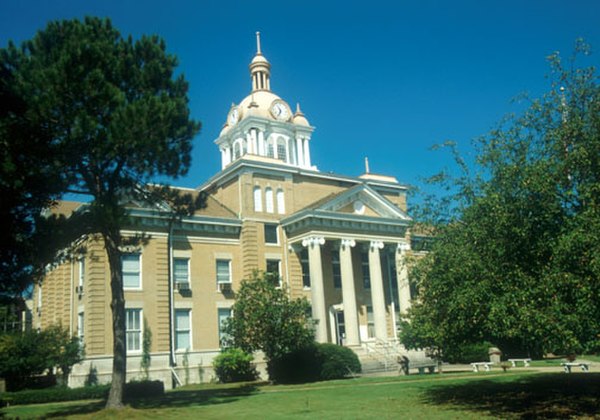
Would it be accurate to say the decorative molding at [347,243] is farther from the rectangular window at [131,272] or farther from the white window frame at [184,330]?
the rectangular window at [131,272]

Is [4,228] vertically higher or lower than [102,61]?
lower

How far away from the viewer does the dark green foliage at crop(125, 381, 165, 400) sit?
88.4ft

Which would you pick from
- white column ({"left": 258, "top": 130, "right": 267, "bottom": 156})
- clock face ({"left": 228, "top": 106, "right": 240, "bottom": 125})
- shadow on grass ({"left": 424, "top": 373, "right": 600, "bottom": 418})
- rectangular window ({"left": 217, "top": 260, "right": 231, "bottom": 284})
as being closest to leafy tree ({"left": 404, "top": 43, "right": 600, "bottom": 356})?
shadow on grass ({"left": 424, "top": 373, "right": 600, "bottom": 418})

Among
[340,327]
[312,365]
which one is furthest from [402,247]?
[312,365]

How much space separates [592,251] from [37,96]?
16323 millimetres

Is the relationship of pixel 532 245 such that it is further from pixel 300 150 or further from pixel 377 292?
pixel 300 150

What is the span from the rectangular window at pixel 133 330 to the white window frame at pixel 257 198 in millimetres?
10928

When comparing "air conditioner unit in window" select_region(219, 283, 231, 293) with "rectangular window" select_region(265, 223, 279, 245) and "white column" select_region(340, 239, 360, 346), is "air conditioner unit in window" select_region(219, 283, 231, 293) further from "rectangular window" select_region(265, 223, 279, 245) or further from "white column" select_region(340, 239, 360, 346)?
"white column" select_region(340, 239, 360, 346)

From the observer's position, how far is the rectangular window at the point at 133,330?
34.9 metres

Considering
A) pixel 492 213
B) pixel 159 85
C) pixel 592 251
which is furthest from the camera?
pixel 159 85

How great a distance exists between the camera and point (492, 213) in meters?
16.2

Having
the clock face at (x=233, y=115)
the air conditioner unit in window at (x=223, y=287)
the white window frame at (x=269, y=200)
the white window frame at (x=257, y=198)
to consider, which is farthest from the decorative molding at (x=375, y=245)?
the clock face at (x=233, y=115)

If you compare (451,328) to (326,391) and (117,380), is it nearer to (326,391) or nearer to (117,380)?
(326,391)

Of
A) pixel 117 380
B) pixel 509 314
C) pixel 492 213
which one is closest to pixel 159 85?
pixel 117 380
